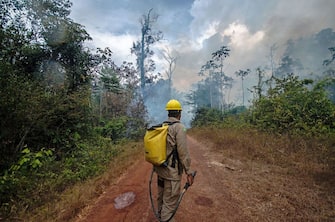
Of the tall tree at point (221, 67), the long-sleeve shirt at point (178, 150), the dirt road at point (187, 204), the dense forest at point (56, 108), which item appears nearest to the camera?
the long-sleeve shirt at point (178, 150)

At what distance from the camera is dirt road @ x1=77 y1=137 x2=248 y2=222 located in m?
3.71

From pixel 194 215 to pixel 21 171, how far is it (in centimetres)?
473

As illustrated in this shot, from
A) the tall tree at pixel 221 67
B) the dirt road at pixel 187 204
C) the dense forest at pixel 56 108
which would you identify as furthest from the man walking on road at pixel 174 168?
the tall tree at pixel 221 67

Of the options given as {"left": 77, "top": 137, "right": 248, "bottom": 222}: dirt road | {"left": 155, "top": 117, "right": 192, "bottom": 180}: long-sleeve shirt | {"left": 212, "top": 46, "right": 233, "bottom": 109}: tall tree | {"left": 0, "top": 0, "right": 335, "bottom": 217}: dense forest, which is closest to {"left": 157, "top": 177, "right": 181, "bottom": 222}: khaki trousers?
{"left": 155, "top": 117, "right": 192, "bottom": 180}: long-sleeve shirt

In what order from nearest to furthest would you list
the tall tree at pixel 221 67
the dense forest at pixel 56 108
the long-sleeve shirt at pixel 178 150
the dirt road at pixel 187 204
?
1. the long-sleeve shirt at pixel 178 150
2. the dirt road at pixel 187 204
3. the dense forest at pixel 56 108
4. the tall tree at pixel 221 67

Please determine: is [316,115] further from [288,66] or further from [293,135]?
[288,66]

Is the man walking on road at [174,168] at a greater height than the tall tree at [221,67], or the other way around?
the tall tree at [221,67]

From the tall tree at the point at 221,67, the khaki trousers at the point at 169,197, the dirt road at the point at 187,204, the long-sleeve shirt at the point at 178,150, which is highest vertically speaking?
the tall tree at the point at 221,67

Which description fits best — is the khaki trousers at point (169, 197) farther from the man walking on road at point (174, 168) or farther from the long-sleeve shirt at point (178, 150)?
the long-sleeve shirt at point (178, 150)

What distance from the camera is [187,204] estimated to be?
4188 mm

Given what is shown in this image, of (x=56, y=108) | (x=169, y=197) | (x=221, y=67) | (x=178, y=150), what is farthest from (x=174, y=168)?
(x=221, y=67)

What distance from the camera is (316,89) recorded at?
393 inches

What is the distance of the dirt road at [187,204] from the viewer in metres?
3.71

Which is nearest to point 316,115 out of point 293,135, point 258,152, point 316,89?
point 316,89
